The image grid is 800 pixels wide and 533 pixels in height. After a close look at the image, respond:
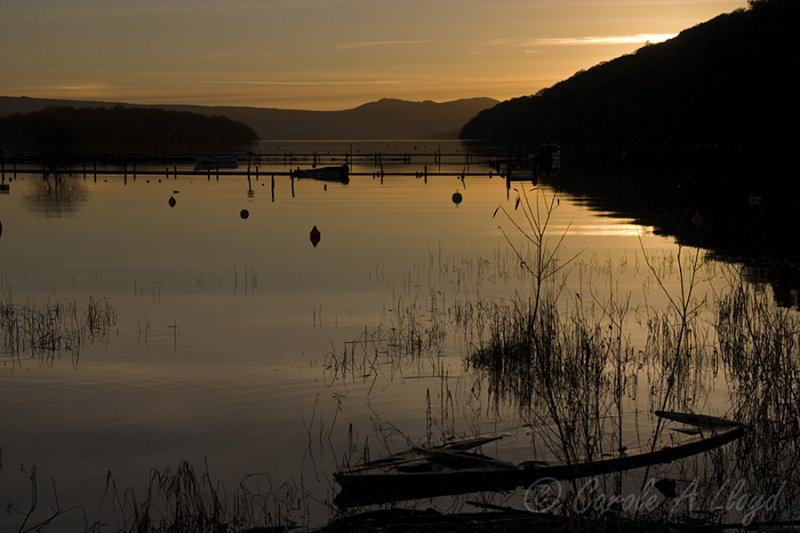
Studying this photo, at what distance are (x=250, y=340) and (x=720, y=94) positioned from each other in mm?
142598

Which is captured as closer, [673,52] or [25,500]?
[25,500]

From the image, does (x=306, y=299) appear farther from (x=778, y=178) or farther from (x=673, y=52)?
(x=673, y=52)

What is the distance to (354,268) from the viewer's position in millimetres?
27891

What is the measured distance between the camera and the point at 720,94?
146875 mm

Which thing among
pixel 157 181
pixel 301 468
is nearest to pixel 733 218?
pixel 301 468

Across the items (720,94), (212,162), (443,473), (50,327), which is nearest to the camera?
(443,473)

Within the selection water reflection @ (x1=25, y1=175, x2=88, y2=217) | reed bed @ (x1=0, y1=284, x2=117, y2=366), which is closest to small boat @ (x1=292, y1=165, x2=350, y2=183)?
water reflection @ (x1=25, y1=175, x2=88, y2=217)

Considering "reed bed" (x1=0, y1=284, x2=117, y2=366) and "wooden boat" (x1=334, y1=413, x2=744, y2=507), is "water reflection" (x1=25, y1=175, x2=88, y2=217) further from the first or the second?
"wooden boat" (x1=334, y1=413, x2=744, y2=507)

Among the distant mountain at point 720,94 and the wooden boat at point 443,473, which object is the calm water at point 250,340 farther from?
the distant mountain at point 720,94

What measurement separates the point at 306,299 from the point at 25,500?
13095 mm

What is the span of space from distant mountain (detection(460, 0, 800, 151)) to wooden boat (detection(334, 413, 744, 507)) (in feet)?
388

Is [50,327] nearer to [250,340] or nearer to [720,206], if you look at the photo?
[250,340]

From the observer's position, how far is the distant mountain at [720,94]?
13500cm

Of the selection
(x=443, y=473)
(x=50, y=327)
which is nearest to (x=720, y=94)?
(x=50, y=327)
